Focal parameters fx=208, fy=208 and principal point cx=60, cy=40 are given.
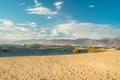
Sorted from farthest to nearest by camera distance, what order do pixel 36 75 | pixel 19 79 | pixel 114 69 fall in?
pixel 114 69
pixel 36 75
pixel 19 79

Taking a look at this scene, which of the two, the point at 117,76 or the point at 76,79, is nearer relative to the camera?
the point at 76,79

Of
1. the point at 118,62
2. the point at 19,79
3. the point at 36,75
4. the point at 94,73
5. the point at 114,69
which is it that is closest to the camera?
the point at 19,79

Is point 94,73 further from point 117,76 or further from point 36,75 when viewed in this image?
point 36,75

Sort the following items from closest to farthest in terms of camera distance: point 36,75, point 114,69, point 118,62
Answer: point 36,75, point 114,69, point 118,62

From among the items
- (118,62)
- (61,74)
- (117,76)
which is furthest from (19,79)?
(118,62)

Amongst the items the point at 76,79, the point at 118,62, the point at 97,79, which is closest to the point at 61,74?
the point at 76,79

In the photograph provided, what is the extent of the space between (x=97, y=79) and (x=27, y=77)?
190 inches

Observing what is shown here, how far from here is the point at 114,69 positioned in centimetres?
1742

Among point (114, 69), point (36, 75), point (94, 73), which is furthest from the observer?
point (114, 69)

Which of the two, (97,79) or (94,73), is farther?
(94,73)

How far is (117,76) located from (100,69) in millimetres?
2614

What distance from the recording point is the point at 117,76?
15.1 meters

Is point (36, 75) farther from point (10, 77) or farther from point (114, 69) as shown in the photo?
point (114, 69)

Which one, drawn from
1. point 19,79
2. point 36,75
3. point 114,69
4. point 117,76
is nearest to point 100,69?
point 114,69
